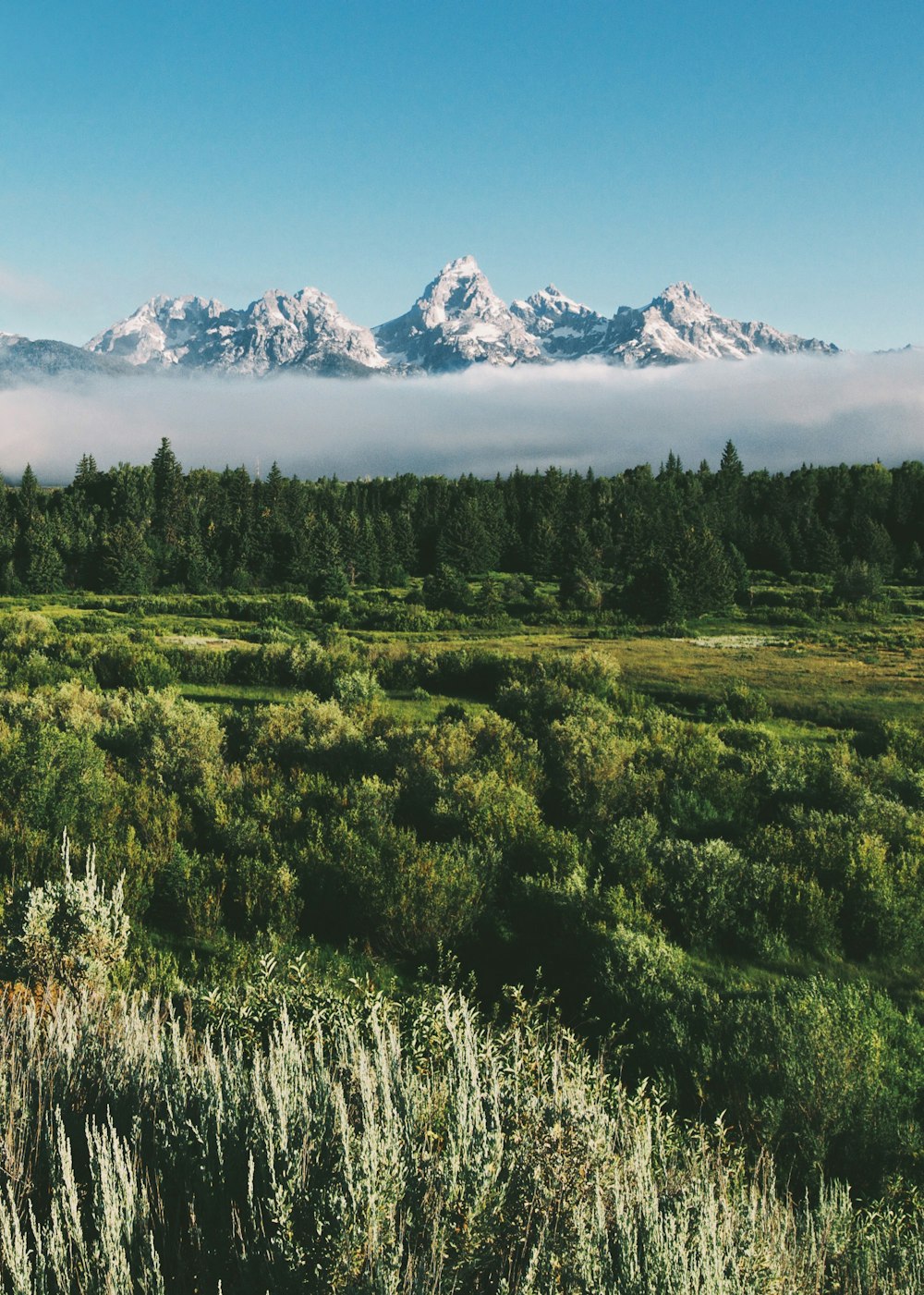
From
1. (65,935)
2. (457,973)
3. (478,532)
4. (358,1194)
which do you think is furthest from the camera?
(478,532)

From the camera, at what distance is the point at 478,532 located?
9619cm

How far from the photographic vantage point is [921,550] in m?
92.7

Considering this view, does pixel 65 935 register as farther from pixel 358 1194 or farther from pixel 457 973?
pixel 358 1194

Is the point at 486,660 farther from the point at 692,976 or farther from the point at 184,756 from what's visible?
the point at 692,976

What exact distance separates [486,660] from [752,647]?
67.8 feet

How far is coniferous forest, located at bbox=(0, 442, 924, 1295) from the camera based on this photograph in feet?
14.6

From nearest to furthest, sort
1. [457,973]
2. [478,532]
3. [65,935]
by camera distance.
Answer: [65,935] → [457,973] → [478,532]

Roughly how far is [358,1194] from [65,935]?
20.2 feet

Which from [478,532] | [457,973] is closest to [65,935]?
[457,973]

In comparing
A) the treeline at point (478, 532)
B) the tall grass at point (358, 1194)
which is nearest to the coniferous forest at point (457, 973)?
the tall grass at point (358, 1194)

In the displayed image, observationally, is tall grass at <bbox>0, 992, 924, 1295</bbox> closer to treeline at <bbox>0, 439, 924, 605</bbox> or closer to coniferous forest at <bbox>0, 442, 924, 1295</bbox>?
coniferous forest at <bbox>0, 442, 924, 1295</bbox>

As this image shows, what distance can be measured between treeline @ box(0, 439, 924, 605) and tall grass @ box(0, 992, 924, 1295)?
56649 millimetres

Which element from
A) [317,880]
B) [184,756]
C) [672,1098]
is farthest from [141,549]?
[672,1098]

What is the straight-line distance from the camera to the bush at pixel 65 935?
8.77 meters
